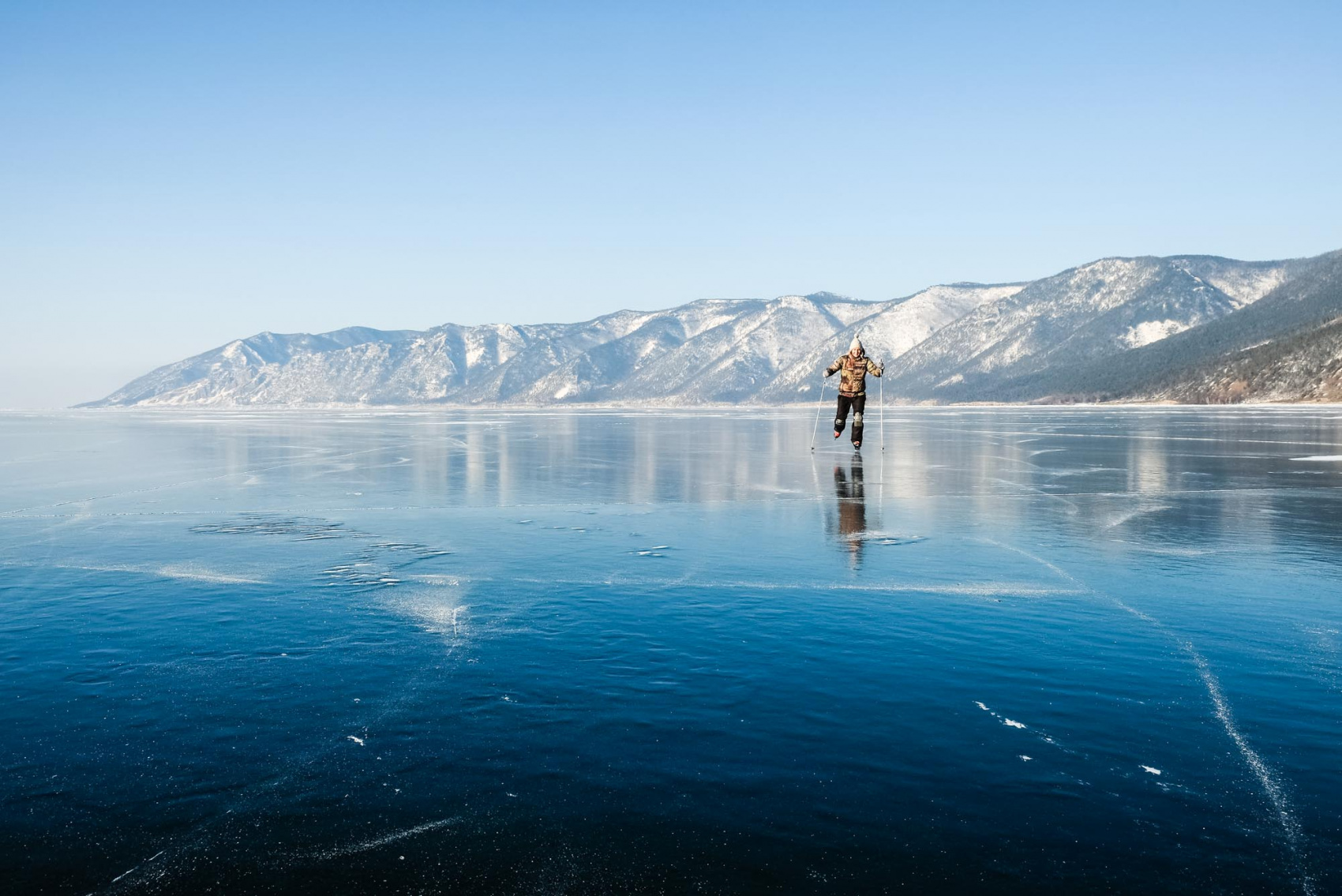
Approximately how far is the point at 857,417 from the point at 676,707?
94.2 feet

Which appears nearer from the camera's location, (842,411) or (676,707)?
(676,707)

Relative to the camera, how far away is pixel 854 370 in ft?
102

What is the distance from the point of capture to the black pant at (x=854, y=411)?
32750 mm

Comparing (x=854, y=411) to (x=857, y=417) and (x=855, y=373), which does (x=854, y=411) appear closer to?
(x=855, y=373)

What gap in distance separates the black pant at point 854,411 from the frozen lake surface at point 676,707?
1506 cm

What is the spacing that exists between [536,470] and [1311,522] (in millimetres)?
20030

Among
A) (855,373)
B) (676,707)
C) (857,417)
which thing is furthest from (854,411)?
(676,707)

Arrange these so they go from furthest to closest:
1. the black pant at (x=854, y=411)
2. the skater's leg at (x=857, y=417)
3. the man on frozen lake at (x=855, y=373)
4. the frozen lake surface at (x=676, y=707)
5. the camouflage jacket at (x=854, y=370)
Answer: the black pant at (x=854, y=411), the skater's leg at (x=857, y=417), the camouflage jacket at (x=854, y=370), the man on frozen lake at (x=855, y=373), the frozen lake surface at (x=676, y=707)

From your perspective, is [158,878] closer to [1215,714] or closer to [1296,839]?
[1296,839]

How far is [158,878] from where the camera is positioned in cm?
510

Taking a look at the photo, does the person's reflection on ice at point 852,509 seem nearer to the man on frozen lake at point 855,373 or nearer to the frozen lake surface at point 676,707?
the frozen lake surface at point 676,707

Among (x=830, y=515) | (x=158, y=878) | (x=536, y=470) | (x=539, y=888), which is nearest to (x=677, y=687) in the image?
(x=539, y=888)

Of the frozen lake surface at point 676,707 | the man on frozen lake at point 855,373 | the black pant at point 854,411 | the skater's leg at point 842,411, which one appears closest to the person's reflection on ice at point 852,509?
the frozen lake surface at point 676,707

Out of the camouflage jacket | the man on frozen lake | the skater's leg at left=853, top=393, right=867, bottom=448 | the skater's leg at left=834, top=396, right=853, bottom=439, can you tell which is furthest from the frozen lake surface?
the skater's leg at left=834, top=396, right=853, bottom=439
